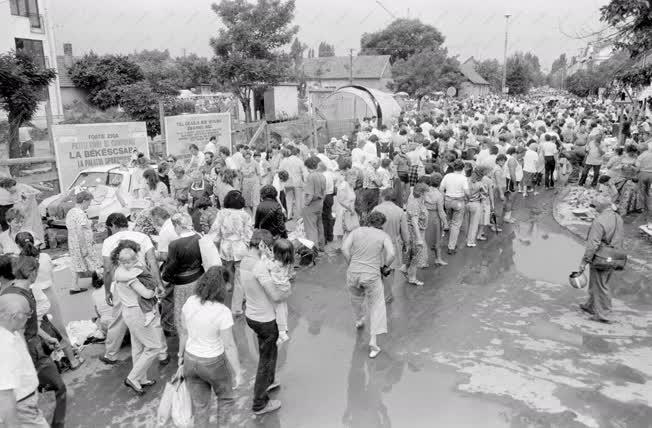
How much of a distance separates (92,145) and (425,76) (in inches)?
1275

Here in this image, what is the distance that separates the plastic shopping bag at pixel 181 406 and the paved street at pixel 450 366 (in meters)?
0.99

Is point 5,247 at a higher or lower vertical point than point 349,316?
higher

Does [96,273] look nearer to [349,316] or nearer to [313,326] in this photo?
[313,326]

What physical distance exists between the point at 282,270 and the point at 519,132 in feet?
47.3

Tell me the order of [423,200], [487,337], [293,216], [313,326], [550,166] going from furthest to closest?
[550,166]
[293,216]
[423,200]
[313,326]
[487,337]

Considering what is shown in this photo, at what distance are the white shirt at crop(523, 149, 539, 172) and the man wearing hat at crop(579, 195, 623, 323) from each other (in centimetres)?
773

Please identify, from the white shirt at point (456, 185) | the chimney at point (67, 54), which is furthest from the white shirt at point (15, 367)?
the chimney at point (67, 54)

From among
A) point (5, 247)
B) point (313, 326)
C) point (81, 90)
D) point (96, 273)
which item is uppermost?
point (81, 90)

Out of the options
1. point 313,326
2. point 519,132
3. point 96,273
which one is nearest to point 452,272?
point 313,326

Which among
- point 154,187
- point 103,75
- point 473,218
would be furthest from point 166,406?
point 103,75

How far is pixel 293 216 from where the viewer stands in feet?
39.5

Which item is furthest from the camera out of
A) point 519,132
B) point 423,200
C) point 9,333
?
point 519,132

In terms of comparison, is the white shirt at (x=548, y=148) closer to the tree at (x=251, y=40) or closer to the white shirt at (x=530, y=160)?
the white shirt at (x=530, y=160)

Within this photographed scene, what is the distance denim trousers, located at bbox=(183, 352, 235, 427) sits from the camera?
4.27m
